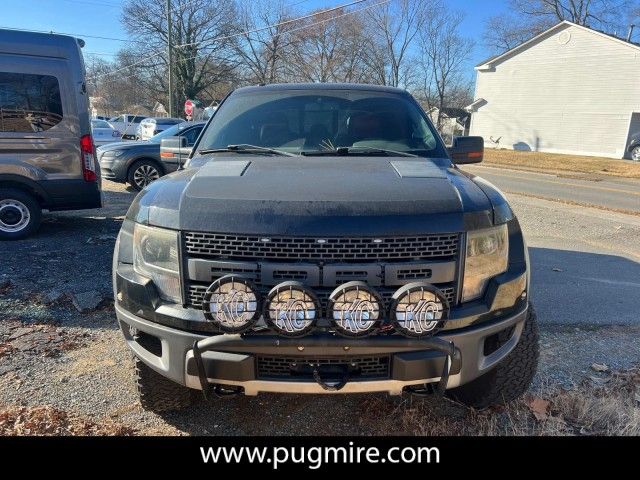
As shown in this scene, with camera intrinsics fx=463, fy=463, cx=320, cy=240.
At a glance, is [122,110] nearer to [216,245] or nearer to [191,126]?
[191,126]

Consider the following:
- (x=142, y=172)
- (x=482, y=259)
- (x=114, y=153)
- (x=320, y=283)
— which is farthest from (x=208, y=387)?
(x=114, y=153)

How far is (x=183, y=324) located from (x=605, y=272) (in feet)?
16.9

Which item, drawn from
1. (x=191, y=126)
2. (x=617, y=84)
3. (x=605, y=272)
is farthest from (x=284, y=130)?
(x=617, y=84)

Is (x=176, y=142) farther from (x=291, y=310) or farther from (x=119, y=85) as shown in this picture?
(x=119, y=85)

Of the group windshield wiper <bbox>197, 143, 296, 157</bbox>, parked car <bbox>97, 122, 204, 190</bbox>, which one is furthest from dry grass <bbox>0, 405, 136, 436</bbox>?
parked car <bbox>97, 122, 204, 190</bbox>

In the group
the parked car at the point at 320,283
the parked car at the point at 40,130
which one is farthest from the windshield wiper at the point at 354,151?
the parked car at the point at 40,130

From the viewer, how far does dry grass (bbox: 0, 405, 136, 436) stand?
2.38m

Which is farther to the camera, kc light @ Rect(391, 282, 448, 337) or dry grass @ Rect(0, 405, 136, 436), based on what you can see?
dry grass @ Rect(0, 405, 136, 436)

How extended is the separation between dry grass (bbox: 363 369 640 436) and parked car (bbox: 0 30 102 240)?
17.4 ft

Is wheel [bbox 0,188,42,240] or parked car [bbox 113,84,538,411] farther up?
parked car [bbox 113,84,538,411]

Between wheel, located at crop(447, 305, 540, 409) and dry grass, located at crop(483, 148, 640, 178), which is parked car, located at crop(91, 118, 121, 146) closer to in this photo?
dry grass, located at crop(483, 148, 640, 178)

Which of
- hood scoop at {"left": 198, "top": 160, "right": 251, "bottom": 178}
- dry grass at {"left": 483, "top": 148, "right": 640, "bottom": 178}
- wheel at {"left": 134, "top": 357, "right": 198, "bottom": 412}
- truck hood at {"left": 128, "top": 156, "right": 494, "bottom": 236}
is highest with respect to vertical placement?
hood scoop at {"left": 198, "top": 160, "right": 251, "bottom": 178}

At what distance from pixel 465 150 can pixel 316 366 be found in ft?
7.82
